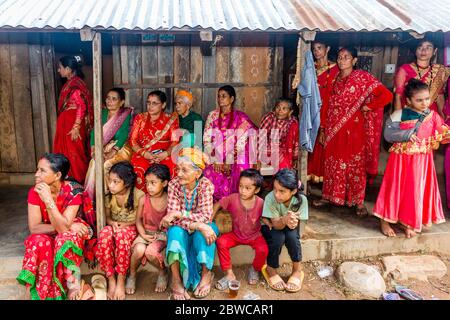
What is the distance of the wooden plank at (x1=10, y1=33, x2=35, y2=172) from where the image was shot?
5809 millimetres

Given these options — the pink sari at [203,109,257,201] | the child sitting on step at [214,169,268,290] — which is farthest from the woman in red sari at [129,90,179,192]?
the child sitting on step at [214,169,268,290]

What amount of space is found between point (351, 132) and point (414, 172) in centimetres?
87

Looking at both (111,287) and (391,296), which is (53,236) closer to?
(111,287)

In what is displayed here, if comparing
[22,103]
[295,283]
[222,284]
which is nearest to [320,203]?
[295,283]

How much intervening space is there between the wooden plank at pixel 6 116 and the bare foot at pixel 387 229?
4903mm

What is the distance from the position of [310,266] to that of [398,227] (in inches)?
45.1

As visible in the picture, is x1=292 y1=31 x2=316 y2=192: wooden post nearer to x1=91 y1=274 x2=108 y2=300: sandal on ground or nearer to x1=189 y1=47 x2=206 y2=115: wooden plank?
x1=189 y1=47 x2=206 y2=115: wooden plank

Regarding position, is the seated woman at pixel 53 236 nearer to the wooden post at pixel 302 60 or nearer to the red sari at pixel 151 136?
the red sari at pixel 151 136

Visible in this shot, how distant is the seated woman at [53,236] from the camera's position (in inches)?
146

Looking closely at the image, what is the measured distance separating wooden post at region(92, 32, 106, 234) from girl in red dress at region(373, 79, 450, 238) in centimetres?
286

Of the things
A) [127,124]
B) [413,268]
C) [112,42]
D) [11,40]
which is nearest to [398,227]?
[413,268]

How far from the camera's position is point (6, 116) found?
6.02 metres

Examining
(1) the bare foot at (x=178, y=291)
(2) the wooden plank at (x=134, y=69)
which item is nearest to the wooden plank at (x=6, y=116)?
(2) the wooden plank at (x=134, y=69)

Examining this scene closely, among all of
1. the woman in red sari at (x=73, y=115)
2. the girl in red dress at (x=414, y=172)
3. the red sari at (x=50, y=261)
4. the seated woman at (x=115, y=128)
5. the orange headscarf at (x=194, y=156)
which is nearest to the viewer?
the red sari at (x=50, y=261)
